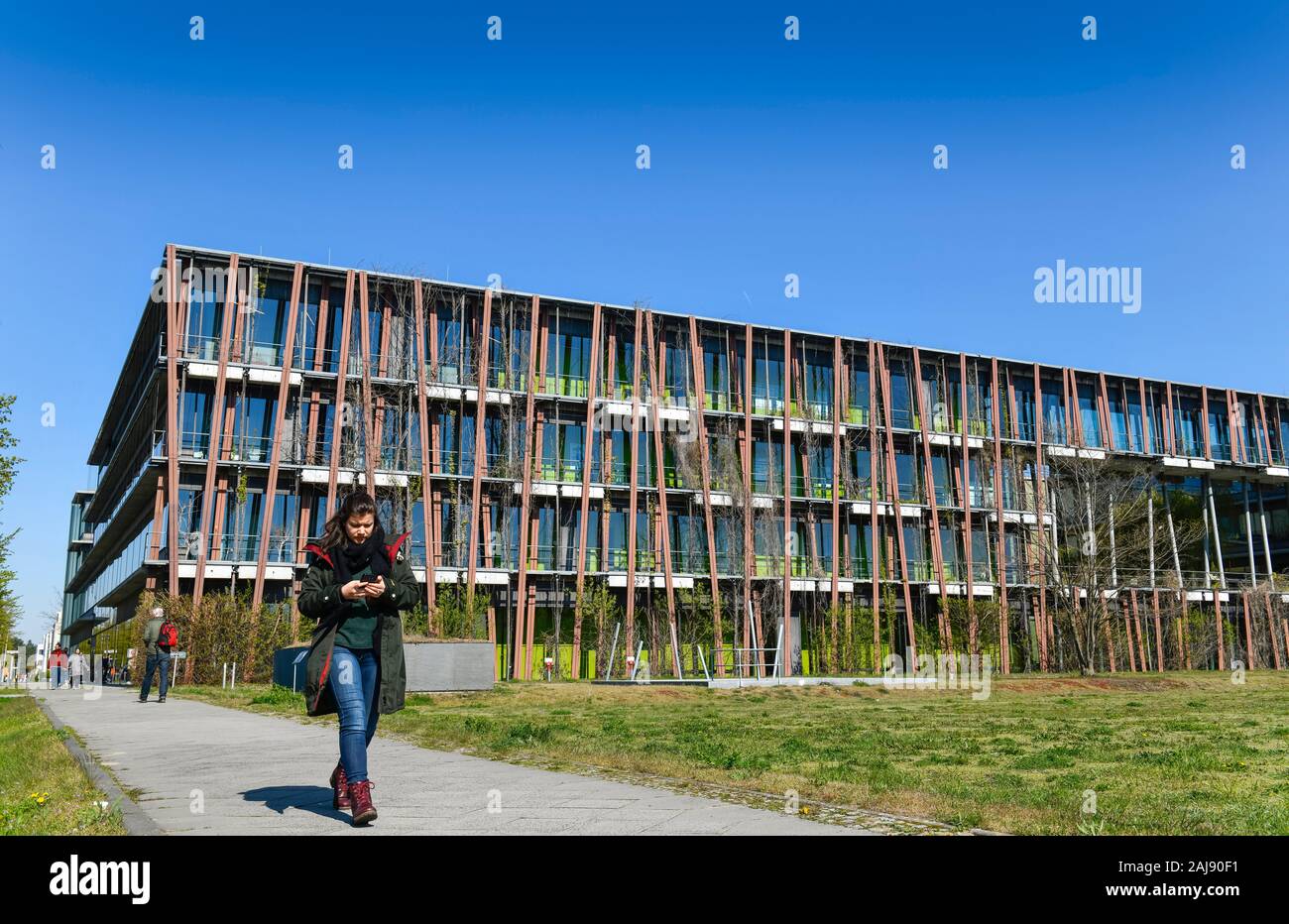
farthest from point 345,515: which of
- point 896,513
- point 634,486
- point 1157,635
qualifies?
point 1157,635

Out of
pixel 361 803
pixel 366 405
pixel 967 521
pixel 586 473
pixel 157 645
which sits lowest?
pixel 361 803

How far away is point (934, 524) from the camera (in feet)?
152

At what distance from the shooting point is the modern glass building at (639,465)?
1433 inches

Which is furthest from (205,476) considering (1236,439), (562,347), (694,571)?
(1236,439)

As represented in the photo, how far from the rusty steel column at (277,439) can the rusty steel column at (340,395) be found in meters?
1.59

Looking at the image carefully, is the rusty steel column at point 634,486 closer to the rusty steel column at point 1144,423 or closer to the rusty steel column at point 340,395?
the rusty steel column at point 340,395

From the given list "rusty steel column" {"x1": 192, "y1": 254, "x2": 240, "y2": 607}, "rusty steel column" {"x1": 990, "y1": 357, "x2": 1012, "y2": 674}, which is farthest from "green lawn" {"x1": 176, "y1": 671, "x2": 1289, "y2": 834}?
"rusty steel column" {"x1": 990, "y1": 357, "x2": 1012, "y2": 674}

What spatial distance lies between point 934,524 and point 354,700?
42.4m

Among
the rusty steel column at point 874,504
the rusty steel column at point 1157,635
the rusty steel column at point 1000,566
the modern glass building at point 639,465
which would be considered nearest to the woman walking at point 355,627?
the modern glass building at point 639,465

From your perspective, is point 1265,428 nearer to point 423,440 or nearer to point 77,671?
point 423,440

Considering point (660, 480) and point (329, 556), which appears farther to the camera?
point (660, 480)

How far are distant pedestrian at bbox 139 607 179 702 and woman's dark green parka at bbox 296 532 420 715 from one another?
1528 centimetres

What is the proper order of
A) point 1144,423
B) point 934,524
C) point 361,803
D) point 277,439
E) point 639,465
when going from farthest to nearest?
1. point 1144,423
2. point 934,524
3. point 639,465
4. point 277,439
5. point 361,803
